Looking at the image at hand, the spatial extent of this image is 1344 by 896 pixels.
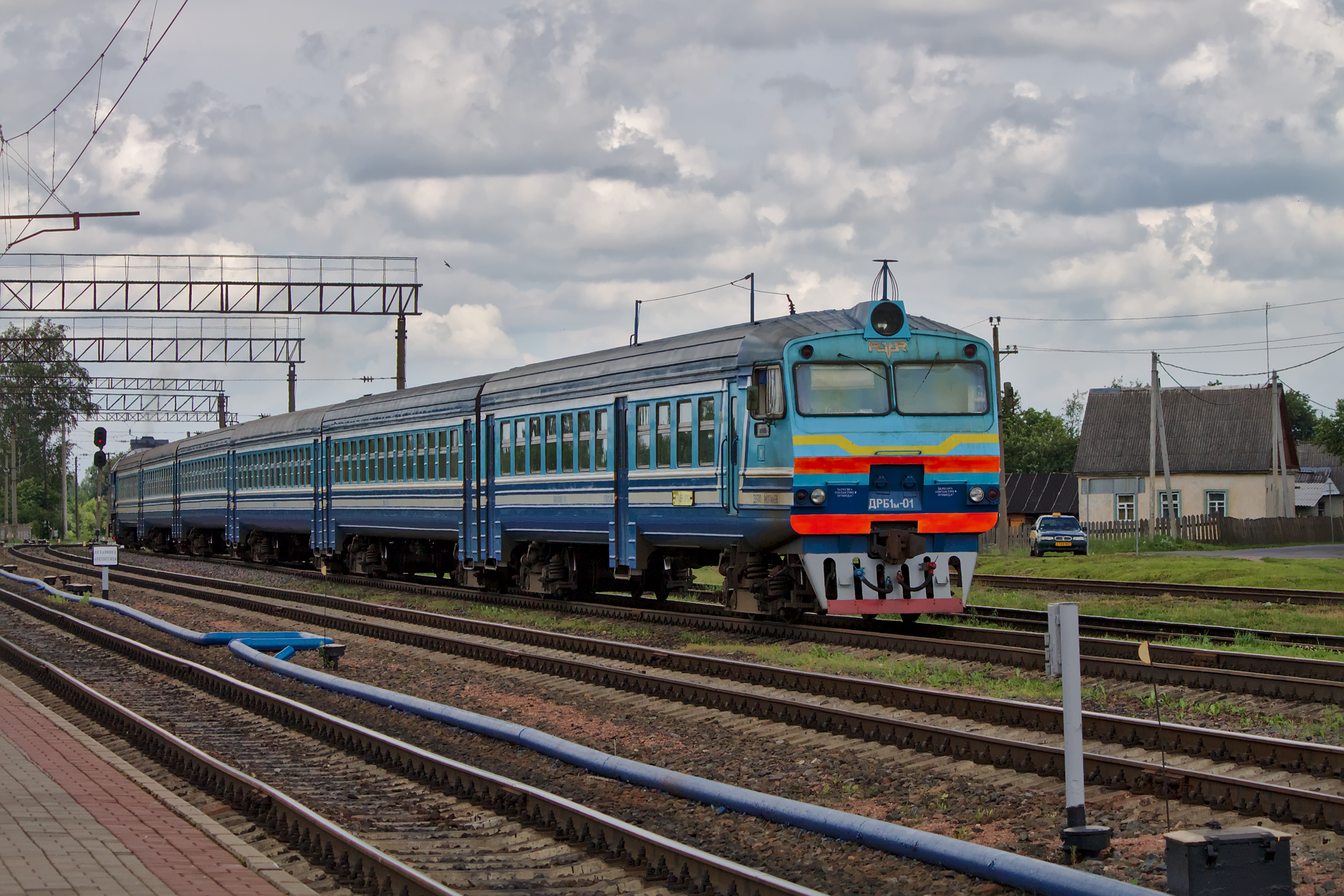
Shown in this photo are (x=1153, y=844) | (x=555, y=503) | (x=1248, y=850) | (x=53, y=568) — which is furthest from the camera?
(x=53, y=568)

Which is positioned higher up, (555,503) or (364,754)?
(555,503)

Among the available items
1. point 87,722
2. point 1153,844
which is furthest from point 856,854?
point 87,722

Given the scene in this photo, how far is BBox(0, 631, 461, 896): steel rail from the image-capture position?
779cm

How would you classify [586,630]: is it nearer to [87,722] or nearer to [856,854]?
[87,722]

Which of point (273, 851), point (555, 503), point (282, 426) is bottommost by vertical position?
point (273, 851)

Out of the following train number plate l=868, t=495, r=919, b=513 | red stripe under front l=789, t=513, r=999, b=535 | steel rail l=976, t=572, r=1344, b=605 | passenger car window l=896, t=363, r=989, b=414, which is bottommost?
steel rail l=976, t=572, r=1344, b=605

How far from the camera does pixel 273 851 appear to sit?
877cm

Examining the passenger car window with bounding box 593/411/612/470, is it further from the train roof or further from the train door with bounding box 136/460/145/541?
the train door with bounding box 136/460/145/541

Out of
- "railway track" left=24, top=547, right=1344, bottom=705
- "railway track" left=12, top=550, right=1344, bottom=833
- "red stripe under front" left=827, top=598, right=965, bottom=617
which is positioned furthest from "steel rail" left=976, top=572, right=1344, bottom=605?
"railway track" left=12, top=550, right=1344, bottom=833

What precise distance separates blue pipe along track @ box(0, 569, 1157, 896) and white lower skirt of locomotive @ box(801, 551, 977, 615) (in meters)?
5.16

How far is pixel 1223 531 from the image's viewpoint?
169ft

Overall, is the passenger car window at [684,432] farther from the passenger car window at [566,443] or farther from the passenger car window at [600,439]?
the passenger car window at [566,443]

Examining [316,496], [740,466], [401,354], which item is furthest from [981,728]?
[401,354]

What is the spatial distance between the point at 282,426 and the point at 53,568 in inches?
489
